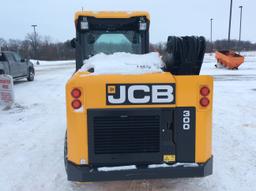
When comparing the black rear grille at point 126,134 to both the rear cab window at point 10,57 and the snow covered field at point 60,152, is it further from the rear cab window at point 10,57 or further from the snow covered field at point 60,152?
the rear cab window at point 10,57

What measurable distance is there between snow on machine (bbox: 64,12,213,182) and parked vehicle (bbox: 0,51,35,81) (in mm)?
12807

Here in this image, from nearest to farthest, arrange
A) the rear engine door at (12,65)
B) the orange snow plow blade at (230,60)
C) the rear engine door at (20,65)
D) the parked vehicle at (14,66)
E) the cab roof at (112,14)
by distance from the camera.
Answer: the cab roof at (112,14), the parked vehicle at (14,66), the rear engine door at (12,65), the rear engine door at (20,65), the orange snow plow blade at (230,60)

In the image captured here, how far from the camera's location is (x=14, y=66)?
17.5 m

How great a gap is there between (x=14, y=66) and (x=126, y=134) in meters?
14.9

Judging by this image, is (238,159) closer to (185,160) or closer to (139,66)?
(185,160)

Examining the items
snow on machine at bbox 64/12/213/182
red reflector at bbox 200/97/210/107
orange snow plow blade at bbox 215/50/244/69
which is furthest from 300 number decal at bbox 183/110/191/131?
orange snow plow blade at bbox 215/50/244/69

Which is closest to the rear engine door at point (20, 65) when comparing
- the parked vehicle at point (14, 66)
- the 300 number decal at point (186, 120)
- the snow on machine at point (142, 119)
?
the parked vehicle at point (14, 66)

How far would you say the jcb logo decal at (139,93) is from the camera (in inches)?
144

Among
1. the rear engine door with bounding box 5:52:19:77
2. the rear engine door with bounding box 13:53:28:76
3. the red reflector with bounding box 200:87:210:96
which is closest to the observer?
the red reflector with bounding box 200:87:210:96

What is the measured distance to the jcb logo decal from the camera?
3.66 metres

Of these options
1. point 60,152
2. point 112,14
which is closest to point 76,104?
point 60,152

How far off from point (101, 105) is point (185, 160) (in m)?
1.15

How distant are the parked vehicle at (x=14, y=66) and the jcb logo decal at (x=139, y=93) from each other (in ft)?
42.6

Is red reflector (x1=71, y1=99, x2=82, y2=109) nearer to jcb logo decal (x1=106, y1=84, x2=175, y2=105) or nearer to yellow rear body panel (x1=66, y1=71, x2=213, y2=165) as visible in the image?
yellow rear body panel (x1=66, y1=71, x2=213, y2=165)
